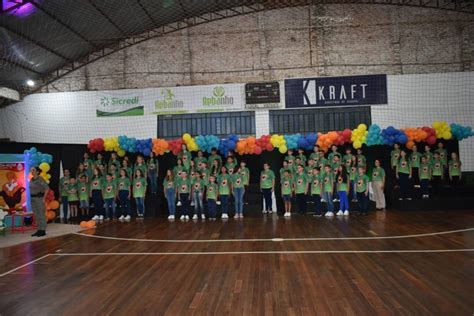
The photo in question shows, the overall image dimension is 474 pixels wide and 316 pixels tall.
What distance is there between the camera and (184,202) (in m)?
9.65

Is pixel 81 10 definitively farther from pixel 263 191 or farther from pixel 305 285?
pixel 305 285

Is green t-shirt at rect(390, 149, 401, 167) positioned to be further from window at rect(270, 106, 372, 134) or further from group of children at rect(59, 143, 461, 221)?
window at rect(270, 106, 372, 134)

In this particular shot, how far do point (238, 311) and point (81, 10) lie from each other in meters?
12.1

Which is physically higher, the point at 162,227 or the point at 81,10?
the point at 81,10

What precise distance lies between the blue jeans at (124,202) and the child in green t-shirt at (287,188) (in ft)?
12.9

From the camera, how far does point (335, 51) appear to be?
47.9ft

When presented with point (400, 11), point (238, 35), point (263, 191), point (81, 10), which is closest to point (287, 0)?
point (238, 35)

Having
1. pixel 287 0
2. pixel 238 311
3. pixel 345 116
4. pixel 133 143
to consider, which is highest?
pixel 287 0

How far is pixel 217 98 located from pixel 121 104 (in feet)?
12.2

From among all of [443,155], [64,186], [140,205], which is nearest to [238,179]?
[140,205]

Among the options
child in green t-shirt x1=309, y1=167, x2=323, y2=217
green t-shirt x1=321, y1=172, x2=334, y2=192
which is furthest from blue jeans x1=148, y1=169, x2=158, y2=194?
green t-shirt x1=321, y1=172, x2=334, y2=192

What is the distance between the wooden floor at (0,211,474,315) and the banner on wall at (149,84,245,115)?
25.4 ft

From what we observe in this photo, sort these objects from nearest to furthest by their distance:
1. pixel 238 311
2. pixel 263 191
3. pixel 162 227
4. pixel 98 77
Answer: pixel 238 311 < pixel 162 227 < pixel 263 191 < pixel 98 77

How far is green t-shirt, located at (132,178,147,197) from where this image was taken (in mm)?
9703
